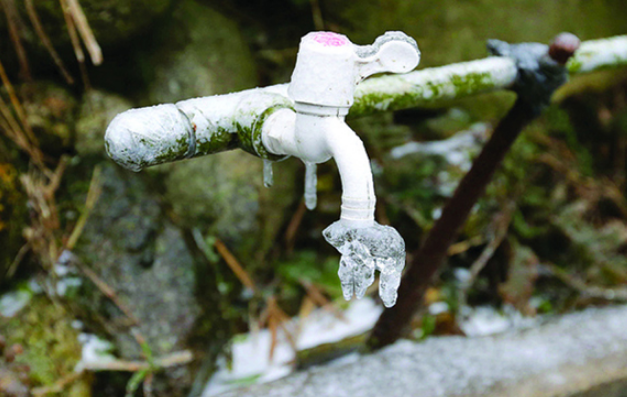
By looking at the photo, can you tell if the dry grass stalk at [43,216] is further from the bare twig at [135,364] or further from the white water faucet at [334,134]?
the white water faucet at [334,134]

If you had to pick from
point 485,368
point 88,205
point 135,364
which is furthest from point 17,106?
point 485,368

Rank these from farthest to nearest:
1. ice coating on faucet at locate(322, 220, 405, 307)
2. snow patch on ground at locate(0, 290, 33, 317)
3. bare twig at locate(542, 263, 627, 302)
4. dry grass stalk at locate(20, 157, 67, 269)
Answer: bare twig at locate(542, 263, 627, 302) < dry grass stalk at locate(20, 157, 67, 269) < snow patch on ground at locate(0, 290, 33, 317) < ice coating on faucet at locate(322, 220, 405, 307)

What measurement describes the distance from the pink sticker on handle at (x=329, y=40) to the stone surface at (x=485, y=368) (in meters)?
0.78

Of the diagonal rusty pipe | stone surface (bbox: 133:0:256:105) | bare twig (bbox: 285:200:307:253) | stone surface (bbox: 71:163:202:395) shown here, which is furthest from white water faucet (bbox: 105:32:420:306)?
bare twig (bbox: 285:200:307:253)

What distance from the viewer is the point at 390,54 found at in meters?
0.61

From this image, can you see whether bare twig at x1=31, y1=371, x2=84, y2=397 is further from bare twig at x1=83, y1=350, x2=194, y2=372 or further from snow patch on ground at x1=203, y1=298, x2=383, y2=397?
snow patch on ground at x1=203, y1=298, x2=383, y2=397

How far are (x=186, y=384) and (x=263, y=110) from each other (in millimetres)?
872

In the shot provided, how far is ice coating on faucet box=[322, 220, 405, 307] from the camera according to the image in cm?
58

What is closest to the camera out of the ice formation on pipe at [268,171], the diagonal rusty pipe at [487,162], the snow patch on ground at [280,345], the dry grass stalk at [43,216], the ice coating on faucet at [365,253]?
the ice coating on faucet at [365,253]

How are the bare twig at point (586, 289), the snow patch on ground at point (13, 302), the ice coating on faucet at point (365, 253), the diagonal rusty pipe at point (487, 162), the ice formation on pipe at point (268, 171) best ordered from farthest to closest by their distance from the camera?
the bare twig at point (586, 289) → the snow patch on ground at point (13, 302) → the diagonal rusty pipe at point (487, 162) → the ice formation on pipe at point (268, 171) → the ice coating on faucet at point (365, 253)

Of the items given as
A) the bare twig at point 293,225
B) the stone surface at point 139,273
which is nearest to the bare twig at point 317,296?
the bare twig at point 293,225

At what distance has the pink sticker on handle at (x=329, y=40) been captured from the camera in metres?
0.61

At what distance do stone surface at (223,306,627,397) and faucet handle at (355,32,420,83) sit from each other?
29.7 inches

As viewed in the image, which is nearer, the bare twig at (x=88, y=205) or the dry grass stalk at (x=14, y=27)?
the dry grass stalk at (x=14, y=27)
